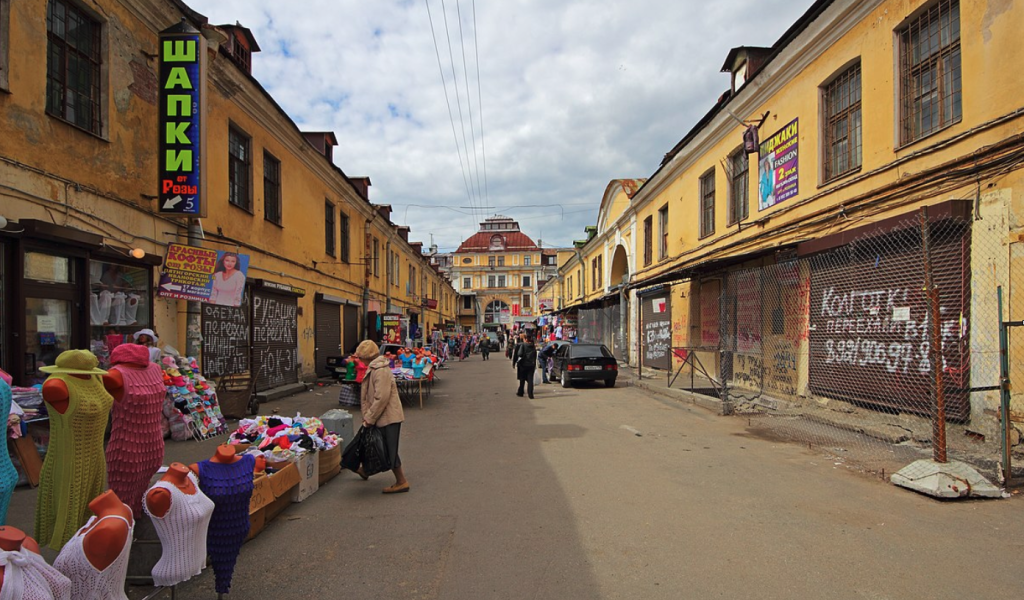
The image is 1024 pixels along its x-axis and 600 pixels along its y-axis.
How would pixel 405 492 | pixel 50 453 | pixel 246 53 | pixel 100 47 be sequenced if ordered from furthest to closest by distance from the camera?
pixel 246 53 → pixel 100 47 → pixel 405 492 → pixel 50 453

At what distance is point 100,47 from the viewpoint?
8500 millimetres

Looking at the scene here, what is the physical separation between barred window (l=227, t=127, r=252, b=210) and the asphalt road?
691 centimetres

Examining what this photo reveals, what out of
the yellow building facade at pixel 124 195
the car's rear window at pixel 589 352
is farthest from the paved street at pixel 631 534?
the car's rear window at pixel 589 352

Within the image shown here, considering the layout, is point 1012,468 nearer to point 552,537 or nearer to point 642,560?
point 642,560

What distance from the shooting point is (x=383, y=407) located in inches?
233

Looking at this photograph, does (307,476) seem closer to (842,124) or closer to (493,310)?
(842,124)

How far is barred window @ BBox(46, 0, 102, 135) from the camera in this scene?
7559mm

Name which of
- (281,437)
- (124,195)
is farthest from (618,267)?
(281,437)

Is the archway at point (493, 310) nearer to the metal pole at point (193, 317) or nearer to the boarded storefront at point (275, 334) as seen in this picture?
the boarded storefront at point (275, 334)

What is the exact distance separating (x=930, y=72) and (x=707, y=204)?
8.76m

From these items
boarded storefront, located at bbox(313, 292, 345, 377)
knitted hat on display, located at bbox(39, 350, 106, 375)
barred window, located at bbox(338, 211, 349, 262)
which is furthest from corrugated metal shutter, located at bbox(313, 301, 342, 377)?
knitted hat on display, located at bbox(39, 350, 106, 375)

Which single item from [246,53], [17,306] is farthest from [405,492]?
[246,53]

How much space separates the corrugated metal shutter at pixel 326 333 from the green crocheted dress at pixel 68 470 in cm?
1494

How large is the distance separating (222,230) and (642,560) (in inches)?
436
